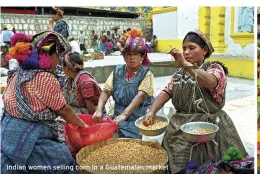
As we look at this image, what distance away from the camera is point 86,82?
8.49 ft

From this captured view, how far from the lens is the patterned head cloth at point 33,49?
1.78 meters

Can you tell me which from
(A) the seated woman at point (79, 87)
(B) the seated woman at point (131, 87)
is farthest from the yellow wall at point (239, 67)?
(A) the seated woman at point (79, 87)

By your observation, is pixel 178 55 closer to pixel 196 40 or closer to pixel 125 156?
pixel 196 40

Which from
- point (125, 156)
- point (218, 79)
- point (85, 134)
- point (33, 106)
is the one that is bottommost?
point (125, 156)

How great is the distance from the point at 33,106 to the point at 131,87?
0.95 m

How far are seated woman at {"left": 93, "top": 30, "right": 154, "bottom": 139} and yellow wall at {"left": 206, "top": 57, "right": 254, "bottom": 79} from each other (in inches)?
124

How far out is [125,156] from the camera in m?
2.13

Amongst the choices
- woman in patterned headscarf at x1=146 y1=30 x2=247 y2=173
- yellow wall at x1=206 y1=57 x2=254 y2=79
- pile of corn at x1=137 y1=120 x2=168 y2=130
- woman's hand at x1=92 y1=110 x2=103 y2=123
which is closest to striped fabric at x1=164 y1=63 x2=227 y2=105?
woman in patterned headscarf at x1=146 y1=30 x2=247 y2=173

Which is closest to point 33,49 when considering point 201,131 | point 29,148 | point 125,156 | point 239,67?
point 29,148

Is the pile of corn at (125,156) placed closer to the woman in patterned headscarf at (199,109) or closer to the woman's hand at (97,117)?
the woman in patterned headscarf at (199,109)

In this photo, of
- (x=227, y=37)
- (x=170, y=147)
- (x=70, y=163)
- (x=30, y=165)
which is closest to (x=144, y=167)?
(x=170, y=147)

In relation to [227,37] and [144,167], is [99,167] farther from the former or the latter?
[227,37]

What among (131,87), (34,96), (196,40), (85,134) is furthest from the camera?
(131,87)

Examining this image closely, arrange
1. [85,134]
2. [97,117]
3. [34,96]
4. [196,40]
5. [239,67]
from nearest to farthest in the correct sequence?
[34,96] < [196,40] < [85,134] < [97,117] < [239,67]
